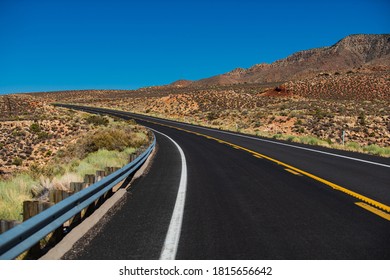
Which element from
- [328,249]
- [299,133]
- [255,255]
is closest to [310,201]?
[328,249]

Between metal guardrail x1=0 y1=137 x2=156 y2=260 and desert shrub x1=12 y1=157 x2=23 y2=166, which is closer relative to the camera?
metal guardrail x1=0 y1=137 x2=156 y2=260

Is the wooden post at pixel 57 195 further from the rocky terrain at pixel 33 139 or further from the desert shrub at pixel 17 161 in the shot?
the desert shrub at pixel 17 161

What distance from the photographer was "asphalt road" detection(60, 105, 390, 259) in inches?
184

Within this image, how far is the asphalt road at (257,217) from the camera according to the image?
15.3 ft

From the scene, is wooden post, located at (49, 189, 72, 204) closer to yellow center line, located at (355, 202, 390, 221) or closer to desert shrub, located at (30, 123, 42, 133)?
yellow center line, located at (355, 202, 390, 221)

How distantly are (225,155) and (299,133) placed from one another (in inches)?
916

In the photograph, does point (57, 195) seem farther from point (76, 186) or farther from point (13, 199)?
Answer: point (13, 199)

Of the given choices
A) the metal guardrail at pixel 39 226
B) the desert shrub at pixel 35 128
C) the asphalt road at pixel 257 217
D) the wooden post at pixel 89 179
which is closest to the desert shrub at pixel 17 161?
the desert shrub at pixel 35 128

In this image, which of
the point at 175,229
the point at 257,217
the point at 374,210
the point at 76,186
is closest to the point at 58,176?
the point at 76,186

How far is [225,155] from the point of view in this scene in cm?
1598

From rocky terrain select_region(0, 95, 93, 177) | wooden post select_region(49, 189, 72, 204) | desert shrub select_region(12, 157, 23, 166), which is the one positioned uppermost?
wooden post select_region(49, 189, 72, 204)

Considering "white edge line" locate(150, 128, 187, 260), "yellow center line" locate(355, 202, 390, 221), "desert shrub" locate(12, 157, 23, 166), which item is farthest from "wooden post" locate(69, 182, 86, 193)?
"desert shrub" locate(12, 157, 23, 166)

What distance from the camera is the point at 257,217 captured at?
6.17 meters
